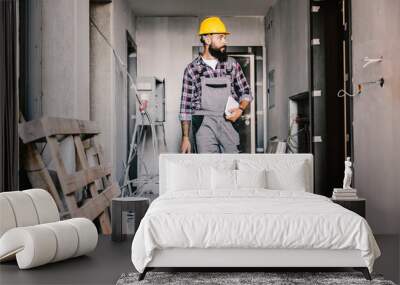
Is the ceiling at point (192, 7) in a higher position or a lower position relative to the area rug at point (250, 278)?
higher

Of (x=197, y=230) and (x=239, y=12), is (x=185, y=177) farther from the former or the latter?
(x=239, y=12)

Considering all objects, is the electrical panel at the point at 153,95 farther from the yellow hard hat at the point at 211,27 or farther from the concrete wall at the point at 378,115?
→ the concrete wall at the point at 378,115

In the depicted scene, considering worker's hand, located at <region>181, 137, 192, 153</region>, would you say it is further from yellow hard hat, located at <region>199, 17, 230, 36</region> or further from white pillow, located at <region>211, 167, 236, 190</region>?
white pillow, located at <region>211, 167, 236, 190</region>

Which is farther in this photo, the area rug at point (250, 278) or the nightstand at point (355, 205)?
the nightstand at point (355, 205)

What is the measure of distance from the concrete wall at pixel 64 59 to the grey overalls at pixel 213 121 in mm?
1400

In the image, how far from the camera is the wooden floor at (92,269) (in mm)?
3697

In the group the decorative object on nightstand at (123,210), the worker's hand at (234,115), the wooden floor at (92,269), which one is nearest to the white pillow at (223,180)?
the decorative object on nightstand at (123,210)

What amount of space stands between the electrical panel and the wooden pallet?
938 millimetres

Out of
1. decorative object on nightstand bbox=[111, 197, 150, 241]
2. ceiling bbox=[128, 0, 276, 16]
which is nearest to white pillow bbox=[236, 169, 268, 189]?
decorative object on nightstand bbox=[111, 197, 150, 241]

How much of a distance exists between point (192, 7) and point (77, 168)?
9.11 ft

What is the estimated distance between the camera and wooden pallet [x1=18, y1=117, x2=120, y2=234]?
5039 millimetres

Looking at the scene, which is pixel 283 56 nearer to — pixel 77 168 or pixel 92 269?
pixel 77 168

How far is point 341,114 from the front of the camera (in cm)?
686

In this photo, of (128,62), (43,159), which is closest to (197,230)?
(43,159)
